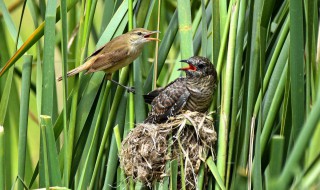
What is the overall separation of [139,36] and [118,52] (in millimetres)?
138

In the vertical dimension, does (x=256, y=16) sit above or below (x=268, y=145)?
above

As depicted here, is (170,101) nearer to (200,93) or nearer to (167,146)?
(200,93)

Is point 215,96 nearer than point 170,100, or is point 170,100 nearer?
point 215,96

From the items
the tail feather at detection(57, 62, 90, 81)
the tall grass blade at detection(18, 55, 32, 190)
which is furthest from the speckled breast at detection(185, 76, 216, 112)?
the tall grass blade at detection(18, 55, 32, 190)

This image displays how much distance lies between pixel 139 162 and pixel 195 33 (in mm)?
661

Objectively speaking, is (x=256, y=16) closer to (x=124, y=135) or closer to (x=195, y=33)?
(x=195, y=33)

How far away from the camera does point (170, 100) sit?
3779mm

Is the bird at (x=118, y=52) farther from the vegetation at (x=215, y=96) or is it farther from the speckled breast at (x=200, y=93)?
the speckled breast at (x=200, y=93)

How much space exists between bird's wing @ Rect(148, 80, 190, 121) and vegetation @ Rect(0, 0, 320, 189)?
0.14m

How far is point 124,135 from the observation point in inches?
131

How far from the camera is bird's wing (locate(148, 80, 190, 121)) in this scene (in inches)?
146

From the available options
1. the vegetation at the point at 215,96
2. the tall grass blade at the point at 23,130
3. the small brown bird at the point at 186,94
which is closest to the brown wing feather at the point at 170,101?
the small brown bird at the point at 186,94

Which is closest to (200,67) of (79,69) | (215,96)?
(215,96)

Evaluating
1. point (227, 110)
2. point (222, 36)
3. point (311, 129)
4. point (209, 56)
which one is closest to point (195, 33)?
point (209, 56)
